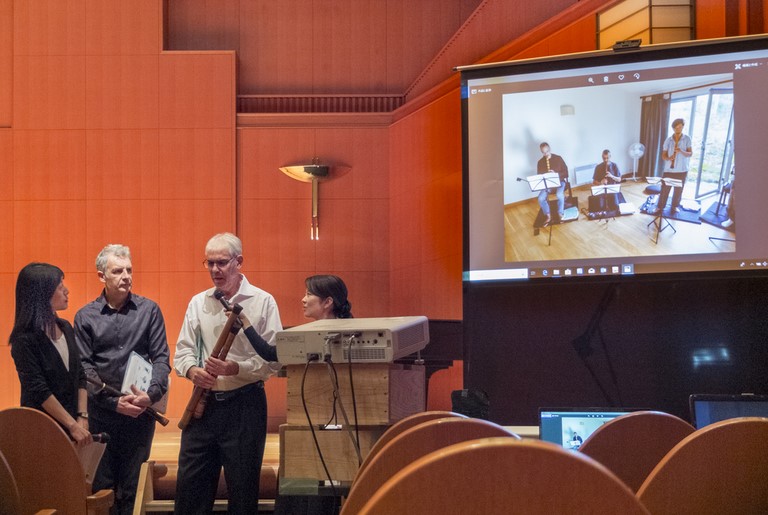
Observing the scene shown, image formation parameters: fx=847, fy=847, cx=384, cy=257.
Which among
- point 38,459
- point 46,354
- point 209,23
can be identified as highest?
point 209,23

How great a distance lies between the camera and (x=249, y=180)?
8672 millimetres

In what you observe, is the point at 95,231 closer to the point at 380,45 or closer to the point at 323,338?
the point at 380,45

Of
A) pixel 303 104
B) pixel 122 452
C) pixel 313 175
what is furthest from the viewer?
pixel 303 104

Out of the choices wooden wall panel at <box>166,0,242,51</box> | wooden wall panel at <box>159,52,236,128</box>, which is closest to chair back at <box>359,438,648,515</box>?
wooden wall panel at <box>159,52,236,128</box>

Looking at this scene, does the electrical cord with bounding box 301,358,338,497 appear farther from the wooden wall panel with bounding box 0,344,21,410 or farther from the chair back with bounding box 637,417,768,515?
the wooden wall panel with bounding box 0,344,21,410

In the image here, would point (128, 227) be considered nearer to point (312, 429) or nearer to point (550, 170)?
point (550, 170)

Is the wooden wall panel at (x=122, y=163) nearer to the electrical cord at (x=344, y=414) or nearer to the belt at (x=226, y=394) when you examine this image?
the belt at (x=226, y=394)

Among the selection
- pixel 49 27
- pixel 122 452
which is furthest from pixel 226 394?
pixel 49 27

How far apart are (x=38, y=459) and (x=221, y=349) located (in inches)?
38.2

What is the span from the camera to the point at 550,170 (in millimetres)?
4449

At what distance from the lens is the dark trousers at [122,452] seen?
378 centimetres

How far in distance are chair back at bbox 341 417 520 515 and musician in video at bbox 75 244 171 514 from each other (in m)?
2.55

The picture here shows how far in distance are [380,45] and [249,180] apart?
2.00 meters

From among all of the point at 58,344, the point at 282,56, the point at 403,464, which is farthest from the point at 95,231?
the point at 403,464
